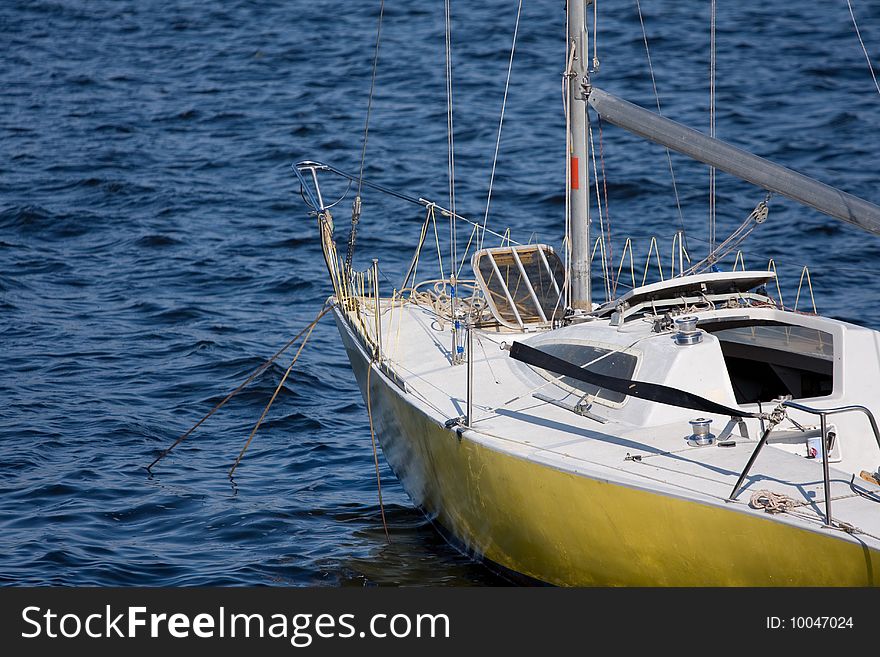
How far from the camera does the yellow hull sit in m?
6.10

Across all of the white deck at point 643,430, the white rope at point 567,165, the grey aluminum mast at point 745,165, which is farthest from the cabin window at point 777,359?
the white rope at point 567,165

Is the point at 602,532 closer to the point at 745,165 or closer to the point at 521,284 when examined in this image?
the point at 745,165

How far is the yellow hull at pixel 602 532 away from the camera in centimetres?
610

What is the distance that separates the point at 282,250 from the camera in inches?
636

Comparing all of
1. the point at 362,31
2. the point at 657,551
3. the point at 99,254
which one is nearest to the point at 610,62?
the point at 362,31

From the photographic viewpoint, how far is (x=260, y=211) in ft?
57.1

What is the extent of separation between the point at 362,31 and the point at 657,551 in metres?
19.9

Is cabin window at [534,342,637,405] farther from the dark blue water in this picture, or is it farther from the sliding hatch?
the dark blue water

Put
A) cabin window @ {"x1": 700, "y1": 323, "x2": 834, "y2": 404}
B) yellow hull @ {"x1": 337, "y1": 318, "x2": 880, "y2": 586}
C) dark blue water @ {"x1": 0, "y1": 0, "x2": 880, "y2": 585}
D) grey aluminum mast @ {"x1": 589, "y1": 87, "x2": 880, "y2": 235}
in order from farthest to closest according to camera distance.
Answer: dark blue water @ {"x1": 0, "y1": 0, "x2": 880, "y2": 585}
cabin window @ {"x1": 700, "y1": 323, "x2": 834, "y2": 404}
grey aluminum mast @ {"x1": 589, "y1": 87, "x2": 880, "y2": 235}
yellow hull @ {"x1": 337, "y1": 318, "x2": 880, "y2": 586}

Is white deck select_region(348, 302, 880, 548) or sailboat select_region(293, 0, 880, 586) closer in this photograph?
sailboat select_region(293, 0, 880, 586)

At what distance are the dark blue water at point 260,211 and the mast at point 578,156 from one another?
2.19 m

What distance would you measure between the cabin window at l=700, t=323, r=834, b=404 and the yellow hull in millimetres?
1945

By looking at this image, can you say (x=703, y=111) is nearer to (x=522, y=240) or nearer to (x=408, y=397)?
(x=522, y=240)

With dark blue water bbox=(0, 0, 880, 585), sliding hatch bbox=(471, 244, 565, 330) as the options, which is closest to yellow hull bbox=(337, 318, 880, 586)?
dark blue water bbox=(0, 0, 880, 585)
